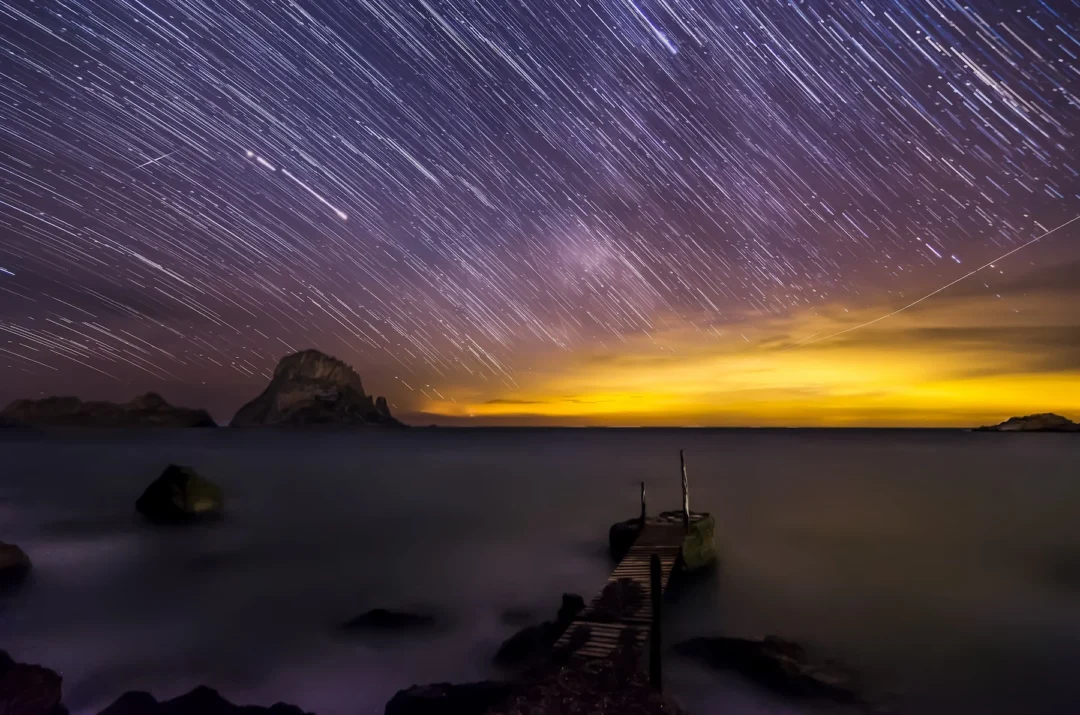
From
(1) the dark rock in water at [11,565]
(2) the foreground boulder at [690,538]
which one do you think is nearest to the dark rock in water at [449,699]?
(2) the foreground boulder at [690,538]

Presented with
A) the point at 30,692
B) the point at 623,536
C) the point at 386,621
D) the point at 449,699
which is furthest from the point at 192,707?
the point at 623,536

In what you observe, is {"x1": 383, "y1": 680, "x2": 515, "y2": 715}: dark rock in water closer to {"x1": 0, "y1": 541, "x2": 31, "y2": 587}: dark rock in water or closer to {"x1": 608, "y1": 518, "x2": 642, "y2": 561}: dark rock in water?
{"x1": 608, "y1": 518, "x2": 642, "y2": 561}: dark rock in water

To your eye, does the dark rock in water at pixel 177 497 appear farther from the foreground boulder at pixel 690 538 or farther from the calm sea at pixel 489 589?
the foreground boulder at pixel 690 538

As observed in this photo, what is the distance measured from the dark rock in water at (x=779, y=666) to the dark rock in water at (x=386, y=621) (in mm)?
7521

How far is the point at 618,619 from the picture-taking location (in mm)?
12984

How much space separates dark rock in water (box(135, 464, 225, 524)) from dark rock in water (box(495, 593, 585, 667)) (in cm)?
2592

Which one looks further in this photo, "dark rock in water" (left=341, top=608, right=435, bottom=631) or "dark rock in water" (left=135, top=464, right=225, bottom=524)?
"dark rock in water" (left=135, top=464, right=225, bottom=524)

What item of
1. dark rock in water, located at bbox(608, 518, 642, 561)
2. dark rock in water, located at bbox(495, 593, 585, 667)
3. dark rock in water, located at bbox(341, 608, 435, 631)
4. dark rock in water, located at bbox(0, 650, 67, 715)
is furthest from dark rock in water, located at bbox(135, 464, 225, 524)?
dark rock in water, located at bbox(495, 593, 585, 667)

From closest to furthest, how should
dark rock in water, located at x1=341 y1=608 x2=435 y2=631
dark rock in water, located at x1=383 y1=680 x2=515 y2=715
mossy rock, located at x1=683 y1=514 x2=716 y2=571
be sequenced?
dark rock in water, located at x1=383 y1=680 x2=515 y2=715, dark rock in water, located at x1=341 y1=608 x2=435 y2=631, mossy rock, located at x1=683 y1=514 x2=716 y2=571

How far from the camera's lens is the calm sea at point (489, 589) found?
14977mm

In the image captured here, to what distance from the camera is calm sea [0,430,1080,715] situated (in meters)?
15.0

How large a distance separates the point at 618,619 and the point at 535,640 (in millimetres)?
3372

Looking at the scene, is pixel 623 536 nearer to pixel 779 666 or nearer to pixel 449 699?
pixel 779 666

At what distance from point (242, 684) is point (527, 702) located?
9.24 metres
